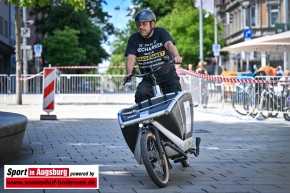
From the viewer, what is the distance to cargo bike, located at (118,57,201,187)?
303 inches

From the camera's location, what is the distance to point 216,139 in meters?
13.6

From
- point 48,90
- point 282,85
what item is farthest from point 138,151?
point 48,90

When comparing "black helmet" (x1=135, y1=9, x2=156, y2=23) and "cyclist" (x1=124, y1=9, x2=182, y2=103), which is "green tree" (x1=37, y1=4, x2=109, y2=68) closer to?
"cyclist" (x1=124, y1=9, x2=182, y2=103)

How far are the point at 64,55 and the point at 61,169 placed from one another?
62.8 m

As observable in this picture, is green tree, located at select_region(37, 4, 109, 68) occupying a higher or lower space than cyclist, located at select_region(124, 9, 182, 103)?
higher

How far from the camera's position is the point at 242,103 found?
20.2 metres

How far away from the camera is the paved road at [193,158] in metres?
7.89

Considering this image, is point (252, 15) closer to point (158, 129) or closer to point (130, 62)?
point (130, 62)

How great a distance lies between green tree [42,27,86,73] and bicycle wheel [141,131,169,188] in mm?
61285

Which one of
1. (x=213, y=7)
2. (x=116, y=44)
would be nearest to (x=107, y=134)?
(x=213, y=7)

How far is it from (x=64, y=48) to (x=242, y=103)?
4988cm

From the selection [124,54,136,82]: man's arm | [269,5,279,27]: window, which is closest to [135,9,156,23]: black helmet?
[124,54,136,82]: man's arm

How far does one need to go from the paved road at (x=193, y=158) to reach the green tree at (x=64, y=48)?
5119 cm

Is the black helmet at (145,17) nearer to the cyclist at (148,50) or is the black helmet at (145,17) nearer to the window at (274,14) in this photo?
the cyclist at (148,50)
